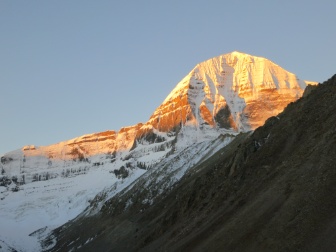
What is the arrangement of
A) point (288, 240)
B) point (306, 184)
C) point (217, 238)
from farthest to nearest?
point (217, 238) < point (306, 184) < point (288, 240)

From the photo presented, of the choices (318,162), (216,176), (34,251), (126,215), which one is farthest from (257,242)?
(34,251)

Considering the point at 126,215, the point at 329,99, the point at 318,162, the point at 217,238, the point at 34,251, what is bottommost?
the point at 34,251

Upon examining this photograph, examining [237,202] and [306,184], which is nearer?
[306,184]

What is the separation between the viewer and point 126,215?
11669 centimetres

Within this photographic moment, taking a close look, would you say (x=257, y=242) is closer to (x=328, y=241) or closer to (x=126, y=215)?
(x=328, y=241)

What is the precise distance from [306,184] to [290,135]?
1752 cm

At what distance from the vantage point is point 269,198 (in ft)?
160

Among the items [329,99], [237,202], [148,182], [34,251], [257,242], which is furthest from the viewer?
[34,251]

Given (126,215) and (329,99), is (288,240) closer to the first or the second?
(329,99)

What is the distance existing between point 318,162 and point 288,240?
11679 millimetres

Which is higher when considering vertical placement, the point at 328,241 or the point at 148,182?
the point at 328,241

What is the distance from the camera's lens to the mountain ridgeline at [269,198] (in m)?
40.3

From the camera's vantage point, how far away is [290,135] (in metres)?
62.2

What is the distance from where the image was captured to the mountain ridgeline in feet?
132
